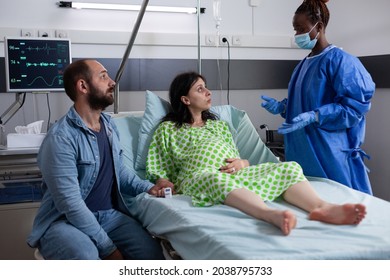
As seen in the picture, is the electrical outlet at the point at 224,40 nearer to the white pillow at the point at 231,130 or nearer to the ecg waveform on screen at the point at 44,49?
the white pillow at the point at 231,130

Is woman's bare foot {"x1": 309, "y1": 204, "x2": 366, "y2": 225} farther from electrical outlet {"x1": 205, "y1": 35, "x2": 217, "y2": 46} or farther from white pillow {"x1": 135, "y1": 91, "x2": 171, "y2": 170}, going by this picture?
electrical outlet {"x1": 205, "y1": 35, "x2": 217, "y2": 46}

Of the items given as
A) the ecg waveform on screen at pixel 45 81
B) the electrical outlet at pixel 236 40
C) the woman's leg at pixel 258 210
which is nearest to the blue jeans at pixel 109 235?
the woman's leg at pixel 258 210

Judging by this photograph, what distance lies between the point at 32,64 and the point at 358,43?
2.45 meters

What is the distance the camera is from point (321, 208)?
1.64m

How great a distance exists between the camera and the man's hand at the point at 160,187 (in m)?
2.06

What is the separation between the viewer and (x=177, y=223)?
170 centimetres

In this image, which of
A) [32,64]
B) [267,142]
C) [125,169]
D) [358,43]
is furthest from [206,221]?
[358,43]

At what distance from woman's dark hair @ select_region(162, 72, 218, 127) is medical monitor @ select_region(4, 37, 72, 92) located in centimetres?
77

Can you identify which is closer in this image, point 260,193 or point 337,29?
point 260,193

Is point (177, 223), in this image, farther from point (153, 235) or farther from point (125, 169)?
point (125, 169)

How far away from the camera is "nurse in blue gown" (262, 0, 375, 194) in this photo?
2.17 meters

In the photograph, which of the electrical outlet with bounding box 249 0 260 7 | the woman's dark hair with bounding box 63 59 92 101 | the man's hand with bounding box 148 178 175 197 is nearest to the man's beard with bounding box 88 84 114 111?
the woman's dark hair with bounding box 63 59 92 101

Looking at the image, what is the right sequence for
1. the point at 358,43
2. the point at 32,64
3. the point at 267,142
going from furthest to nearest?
the point at 358,43 → the point at 267,142 → the point at 32,64

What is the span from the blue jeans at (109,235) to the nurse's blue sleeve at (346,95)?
36.4 inches
